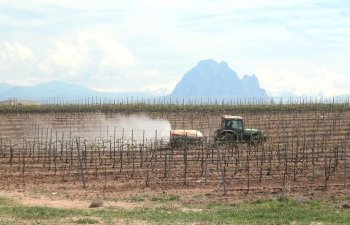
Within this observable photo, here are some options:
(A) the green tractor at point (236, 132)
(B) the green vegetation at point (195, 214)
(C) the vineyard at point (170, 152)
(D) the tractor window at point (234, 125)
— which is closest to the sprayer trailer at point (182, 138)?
(C) the vineyard at point (170, 152)

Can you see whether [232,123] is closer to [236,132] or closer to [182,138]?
[236,132]

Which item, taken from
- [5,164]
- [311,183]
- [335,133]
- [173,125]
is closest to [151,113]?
[173,125]

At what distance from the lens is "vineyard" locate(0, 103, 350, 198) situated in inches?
890

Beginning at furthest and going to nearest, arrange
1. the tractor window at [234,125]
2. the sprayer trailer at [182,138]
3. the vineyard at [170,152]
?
the tractor window at [234,125] → the sprayer trailer at [182,138] → the vineyard at [170,152]

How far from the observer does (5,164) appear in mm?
29578

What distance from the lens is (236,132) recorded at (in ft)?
115

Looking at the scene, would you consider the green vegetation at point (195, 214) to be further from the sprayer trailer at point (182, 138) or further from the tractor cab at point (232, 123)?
the tractor cab at point (232, 123)

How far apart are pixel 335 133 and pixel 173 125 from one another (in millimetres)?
14584

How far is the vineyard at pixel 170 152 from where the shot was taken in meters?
22.6

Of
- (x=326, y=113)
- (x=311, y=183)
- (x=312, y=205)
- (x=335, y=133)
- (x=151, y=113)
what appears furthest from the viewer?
(x=151, y=113)

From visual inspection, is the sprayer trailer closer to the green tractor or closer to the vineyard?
the vineyard

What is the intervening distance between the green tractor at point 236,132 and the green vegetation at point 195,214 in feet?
56.1

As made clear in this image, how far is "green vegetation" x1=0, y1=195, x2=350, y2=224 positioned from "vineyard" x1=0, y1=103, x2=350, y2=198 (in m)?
3.22

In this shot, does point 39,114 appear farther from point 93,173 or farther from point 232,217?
point 232,217
